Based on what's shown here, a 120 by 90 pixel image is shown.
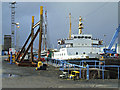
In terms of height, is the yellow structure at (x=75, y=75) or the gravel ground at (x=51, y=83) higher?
the yellow structure at (x=75, y=75)

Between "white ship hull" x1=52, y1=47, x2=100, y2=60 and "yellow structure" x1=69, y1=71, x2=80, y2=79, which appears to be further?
"white ship hull" x1=52, y1=47, x2=100, y2=60

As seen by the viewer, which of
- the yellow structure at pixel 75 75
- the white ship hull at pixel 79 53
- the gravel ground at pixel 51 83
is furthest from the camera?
the white ship hull at pixel 79 53

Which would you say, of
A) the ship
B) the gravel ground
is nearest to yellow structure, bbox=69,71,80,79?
the gravel ground

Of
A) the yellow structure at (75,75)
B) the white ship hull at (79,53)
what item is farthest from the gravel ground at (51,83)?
the white ship hull at (79,53)

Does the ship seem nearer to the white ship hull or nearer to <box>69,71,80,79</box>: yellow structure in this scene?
the white ship hull

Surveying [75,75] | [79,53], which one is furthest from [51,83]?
[79,53]

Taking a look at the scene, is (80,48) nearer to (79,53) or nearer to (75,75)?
(79,53)

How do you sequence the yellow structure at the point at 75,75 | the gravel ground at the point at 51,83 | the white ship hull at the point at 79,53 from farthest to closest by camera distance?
the white ship hull at the point at 79,53 → the yellow structure at the point at 75,75 → the gravel ground at the point at 51,83

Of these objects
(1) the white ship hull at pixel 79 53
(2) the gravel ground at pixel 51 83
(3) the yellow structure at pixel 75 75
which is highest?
(1) the white ship hull at pixel 79 53

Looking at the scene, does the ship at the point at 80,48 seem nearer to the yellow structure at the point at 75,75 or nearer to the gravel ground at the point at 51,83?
the yellow structure at the point at 75,75

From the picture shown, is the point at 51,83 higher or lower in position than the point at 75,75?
lower

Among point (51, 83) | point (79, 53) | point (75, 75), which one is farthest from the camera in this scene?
point (79, 53)

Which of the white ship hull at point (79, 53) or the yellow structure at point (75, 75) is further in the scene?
the white ship hull at point (79, 53)

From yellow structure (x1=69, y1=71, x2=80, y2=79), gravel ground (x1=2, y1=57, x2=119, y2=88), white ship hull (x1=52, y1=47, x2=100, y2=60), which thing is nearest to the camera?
gravel ground (x1=2, y1=57, x2=119, y2=88)
